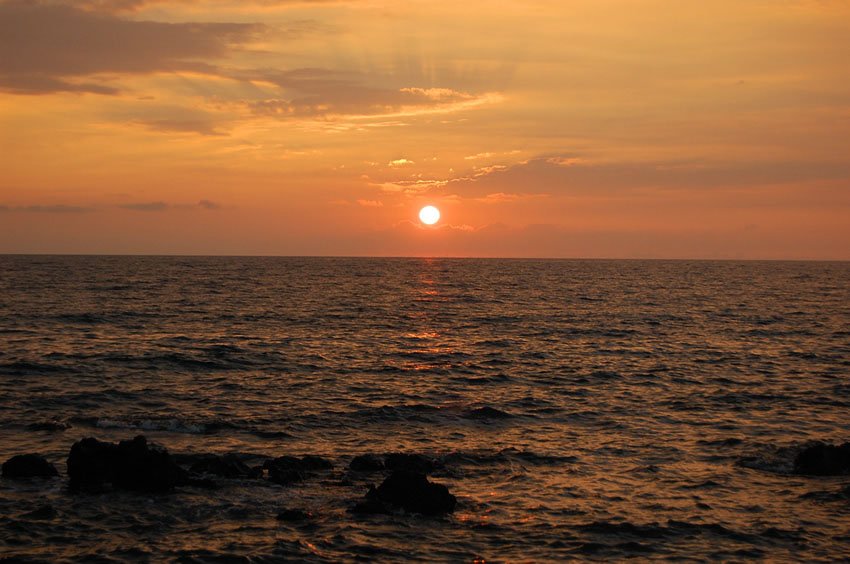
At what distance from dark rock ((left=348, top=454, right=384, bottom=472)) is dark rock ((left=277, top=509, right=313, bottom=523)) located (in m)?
4.57

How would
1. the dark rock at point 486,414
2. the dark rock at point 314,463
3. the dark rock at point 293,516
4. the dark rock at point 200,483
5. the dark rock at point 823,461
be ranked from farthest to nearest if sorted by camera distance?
1. the dark rock at point 486,414
2. the dark rock at point 823,461
3. the dark rock at point 314,463
4. the dark rock at point 200,483
5. the dark rock at point 293,516

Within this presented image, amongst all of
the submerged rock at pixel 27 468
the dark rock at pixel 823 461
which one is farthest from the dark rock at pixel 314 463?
the dark rock at pixel 823 461

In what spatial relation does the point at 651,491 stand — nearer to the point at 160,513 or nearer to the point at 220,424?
the point at 160,513

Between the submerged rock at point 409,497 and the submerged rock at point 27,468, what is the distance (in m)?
9.88

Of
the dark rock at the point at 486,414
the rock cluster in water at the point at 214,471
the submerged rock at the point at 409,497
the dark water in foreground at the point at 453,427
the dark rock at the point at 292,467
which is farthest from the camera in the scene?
the dark rock at the point at 486,414

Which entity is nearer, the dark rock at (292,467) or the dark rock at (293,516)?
the dark rock at (293,516)

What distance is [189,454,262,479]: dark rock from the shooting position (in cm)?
2472

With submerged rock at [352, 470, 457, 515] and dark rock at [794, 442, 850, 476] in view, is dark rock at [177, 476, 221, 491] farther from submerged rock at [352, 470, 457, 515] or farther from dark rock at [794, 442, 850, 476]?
dark rock at [794, 442, 850, 476]

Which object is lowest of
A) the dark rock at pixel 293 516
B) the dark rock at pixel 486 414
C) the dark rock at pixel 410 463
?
the dark rock at pixel 293 516

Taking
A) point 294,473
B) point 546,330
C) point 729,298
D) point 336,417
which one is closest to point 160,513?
point 294,473

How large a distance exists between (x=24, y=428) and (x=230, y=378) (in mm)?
13896

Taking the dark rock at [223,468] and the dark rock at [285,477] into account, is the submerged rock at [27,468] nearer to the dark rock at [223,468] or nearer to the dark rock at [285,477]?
the dark rock at [223,468]

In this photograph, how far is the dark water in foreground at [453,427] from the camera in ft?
65.4

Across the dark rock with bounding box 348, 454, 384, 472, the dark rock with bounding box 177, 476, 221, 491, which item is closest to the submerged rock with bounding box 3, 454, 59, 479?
the dark rock with bounding box 177, 476, 221, 491
